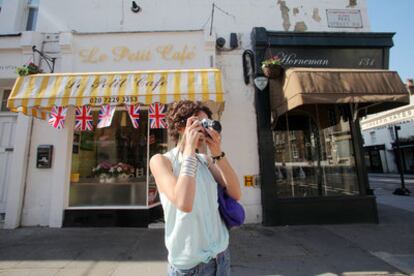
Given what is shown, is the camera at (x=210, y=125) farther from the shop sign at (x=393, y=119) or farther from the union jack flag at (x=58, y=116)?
the shop sign at (x=393, y=119)

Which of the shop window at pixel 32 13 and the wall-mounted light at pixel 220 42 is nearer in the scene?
the wall-mounted light at pixel 220 42

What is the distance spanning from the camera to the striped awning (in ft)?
15.5

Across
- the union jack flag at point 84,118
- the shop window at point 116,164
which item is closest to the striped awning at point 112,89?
the union jack flag at point 84,118

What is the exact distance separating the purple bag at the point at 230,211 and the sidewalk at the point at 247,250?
213 cm

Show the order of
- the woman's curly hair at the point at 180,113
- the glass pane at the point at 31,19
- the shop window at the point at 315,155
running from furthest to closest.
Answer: the glass pane at the point at 31,19 < the shop window at the point at 315,155 < the woman's curly hair at the point at 180,113

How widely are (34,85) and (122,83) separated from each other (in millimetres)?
1817

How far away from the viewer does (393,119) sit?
23.8 metres

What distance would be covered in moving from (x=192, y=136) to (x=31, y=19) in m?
7.98

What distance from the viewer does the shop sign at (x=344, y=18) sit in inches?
259

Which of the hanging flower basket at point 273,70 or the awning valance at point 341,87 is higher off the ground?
the hanging flower basket at point 273,70

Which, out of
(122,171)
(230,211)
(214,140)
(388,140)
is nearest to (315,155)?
(122,171)

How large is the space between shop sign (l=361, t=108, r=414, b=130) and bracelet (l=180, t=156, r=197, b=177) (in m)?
27.3

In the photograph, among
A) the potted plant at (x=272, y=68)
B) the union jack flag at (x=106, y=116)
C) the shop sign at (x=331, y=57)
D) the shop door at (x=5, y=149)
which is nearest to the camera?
the union jack flag at (x=106, y=116)

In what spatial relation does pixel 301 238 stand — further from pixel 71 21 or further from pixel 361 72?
pixel 71 21
